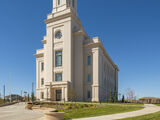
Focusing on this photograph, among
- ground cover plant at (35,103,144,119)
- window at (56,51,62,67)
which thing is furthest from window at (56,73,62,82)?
ground cover plant at (35,103,144,119)

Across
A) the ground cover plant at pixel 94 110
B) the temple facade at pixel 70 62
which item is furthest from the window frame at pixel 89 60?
the ground cover plant at pixel 94 110

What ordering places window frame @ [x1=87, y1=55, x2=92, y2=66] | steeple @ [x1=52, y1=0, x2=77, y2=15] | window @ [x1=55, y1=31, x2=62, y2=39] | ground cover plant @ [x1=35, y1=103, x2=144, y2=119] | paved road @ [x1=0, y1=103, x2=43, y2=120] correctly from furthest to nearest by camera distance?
steeple @ [x1=52, y1=0, x2=77, y2=15] < window @ [x1=55, y1=31, x2=62, y2=39] < window frame @ [x1=87, y1=55, x2=92, y2=66] < ground cover plant @ [x1=35, y1=103, x2=144, y2=119] < paved road @ [x1=0, y1=103, x2=43, y2=120]

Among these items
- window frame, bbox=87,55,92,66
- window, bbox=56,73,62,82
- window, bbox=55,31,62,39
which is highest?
window, bbox=55,31,62,39

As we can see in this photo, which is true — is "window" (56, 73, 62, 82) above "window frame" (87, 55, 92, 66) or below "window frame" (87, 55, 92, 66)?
below

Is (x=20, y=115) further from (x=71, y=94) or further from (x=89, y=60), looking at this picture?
(x=89, y=60)

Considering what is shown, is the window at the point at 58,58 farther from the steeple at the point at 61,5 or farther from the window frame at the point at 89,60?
the steeple at the point at 61,5

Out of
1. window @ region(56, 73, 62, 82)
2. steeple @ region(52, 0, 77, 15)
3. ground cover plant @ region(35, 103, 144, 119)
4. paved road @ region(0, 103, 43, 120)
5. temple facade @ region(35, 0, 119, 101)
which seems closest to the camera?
paved road @ region(0, 103, 43, 120)

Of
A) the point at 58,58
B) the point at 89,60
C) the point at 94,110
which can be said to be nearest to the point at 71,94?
the point at 89,60

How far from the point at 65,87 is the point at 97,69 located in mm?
9714

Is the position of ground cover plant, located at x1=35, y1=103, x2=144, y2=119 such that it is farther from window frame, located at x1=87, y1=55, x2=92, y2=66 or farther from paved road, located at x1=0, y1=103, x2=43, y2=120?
window frame, located at x1=87, y1=55, x2=92, y2=66

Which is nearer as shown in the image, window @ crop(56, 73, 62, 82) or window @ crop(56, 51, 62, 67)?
window @ crop(56, 73, 62, 82)

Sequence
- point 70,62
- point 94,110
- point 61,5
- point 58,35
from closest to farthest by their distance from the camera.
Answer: point 94,110 → point 70,62 → point 58,35 → point 61,5

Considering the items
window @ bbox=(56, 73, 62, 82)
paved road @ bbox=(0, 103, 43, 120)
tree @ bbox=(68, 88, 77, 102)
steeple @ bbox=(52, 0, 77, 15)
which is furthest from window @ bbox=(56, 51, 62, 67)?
paved road @ bbox=(0, 103, 43, 120)

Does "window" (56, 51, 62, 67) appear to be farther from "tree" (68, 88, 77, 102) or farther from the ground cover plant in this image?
the ground cover plant
